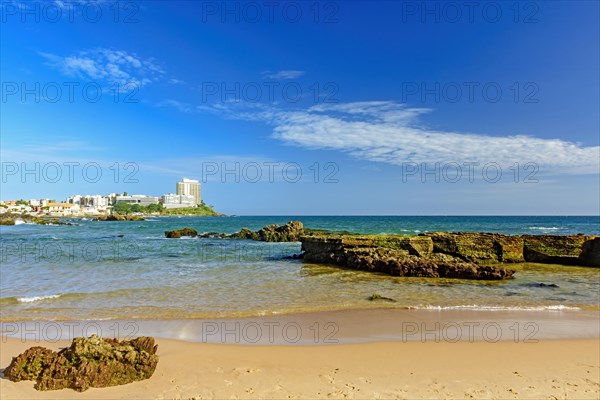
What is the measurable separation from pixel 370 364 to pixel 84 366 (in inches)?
181

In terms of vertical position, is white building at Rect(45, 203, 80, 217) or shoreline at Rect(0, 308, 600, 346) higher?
white building at Rect(45, 203, 80, 217)

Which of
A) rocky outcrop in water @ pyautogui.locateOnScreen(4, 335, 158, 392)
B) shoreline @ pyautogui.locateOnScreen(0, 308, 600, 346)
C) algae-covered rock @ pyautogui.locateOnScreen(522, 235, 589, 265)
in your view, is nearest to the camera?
rocky outcrop in water @ pyautogui.locateOnScreen(4, 335, 158, 392)

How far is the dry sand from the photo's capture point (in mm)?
5312

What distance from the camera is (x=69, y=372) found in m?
5.51

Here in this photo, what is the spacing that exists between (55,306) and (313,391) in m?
9.37

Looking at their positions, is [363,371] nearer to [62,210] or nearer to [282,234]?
[282,234]

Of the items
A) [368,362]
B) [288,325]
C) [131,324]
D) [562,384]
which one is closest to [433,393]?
[368,362]

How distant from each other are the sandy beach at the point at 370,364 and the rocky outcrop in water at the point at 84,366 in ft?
0.45

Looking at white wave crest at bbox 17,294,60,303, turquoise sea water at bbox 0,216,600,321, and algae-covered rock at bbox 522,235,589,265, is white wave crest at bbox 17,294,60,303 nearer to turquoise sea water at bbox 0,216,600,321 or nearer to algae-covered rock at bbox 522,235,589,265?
turquoise sea water at bbox 0,216,600,321

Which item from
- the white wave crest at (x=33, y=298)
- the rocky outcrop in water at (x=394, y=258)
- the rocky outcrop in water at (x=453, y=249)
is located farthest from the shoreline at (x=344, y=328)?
the rocky outcrop in water at (x=453, y=249)

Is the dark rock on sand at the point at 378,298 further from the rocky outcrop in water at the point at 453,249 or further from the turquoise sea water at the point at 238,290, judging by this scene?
the rocky outcrop in water at the point at 453,249

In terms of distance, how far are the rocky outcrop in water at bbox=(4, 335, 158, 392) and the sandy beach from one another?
14 cm

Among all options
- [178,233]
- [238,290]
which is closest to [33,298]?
[238,290]

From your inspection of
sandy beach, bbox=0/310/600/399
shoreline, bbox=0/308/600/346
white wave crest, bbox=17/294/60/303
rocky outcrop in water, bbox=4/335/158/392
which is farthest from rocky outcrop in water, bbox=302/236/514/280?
rocky outcrop in water, bbox=4/335/158/392
